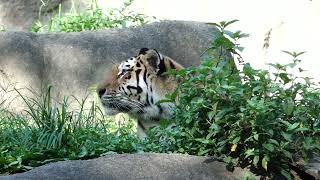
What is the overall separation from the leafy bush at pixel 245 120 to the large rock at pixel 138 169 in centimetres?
12

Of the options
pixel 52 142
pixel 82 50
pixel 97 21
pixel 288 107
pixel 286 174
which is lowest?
pixel 286 174

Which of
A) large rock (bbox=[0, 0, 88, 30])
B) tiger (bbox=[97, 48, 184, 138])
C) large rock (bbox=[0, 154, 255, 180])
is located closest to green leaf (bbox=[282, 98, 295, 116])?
large rock (bbox=[0, 154, 255, 180])

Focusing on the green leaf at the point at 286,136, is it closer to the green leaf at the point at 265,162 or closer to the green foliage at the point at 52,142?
the green leaf at the point at 265,162

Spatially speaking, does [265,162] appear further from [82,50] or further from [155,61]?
[82,50]

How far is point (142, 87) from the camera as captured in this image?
7.07m

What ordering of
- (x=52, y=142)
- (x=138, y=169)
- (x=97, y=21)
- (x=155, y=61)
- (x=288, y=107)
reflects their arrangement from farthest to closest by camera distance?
(x=97, y=21)
(x=155, y=61)
(x=52, y=142)
(x=288, y=107)
(x=138, y=169)

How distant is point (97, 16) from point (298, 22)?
286cm

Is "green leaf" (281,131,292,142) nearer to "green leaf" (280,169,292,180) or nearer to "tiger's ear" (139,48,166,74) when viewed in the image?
"green leaf" (280,169,292,180)

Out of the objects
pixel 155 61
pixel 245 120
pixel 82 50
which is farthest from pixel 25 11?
pixel 245 120

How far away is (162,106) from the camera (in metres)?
6.79

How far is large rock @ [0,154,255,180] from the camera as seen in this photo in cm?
462

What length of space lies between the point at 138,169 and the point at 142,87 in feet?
7.86

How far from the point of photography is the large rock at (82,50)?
9.39 metres

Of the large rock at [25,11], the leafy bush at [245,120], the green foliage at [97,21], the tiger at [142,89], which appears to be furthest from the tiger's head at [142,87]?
the large rock at [25,11]
